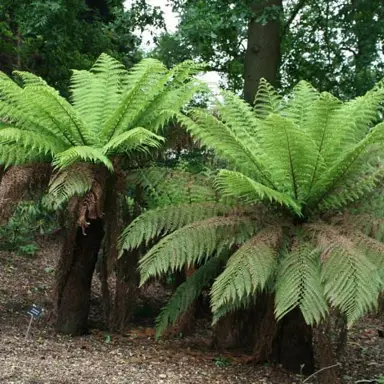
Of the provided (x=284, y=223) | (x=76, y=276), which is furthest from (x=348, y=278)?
(x=76, y=276)

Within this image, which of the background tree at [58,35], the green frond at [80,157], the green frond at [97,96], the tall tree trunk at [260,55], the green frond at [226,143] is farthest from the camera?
the tall tree trunk at [260,55]

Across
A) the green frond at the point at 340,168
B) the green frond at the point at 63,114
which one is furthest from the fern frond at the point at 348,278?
the green frond at the point at 63,114

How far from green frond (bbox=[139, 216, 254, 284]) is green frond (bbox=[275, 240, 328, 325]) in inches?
12.8

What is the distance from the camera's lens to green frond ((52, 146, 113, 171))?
3398mm

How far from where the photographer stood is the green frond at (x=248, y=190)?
10.4ft

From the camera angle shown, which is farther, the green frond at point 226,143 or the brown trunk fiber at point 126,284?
the brown trunk fiber at point 126,284

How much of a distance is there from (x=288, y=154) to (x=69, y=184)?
122cm

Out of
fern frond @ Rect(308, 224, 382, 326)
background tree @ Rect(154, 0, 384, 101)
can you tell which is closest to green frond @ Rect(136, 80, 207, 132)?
fern frond @ Rect(308, 224, 382, 326)

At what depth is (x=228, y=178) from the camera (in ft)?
10.6

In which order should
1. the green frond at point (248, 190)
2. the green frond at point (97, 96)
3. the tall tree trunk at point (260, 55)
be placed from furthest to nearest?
the tall tree trunk at point (260, 55) → the green frond at point (97, 96) → the green frond at point (248, 190)

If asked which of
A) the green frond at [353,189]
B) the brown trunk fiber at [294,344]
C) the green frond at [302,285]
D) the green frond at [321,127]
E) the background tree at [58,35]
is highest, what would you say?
the background tree at [58,35]

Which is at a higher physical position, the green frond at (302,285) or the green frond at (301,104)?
the green frond at (301,104)

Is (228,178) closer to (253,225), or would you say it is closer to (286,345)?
(253,225)

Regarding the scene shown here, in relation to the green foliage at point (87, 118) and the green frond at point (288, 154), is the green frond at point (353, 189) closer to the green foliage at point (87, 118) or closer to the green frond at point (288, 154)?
the green frond at point (288, 154)
